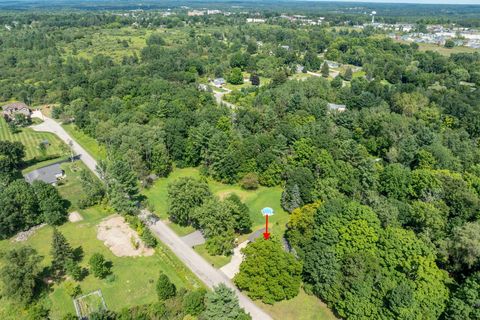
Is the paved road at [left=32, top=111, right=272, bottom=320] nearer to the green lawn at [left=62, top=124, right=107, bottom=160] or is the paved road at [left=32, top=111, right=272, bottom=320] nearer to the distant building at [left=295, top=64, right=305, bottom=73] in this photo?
the green lawn at [left=62, top=124, right=107, bottom=160]

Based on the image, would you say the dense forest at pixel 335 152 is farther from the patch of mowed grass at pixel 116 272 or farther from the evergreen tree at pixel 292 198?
the patch of mowed grass at pixel 116 272

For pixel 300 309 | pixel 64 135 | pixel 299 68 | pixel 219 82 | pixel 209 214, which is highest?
pixel 299 68

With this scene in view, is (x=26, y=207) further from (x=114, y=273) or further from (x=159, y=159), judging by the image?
(x=159, y=159)

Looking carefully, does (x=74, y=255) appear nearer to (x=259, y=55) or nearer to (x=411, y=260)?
(x=411, y=260)

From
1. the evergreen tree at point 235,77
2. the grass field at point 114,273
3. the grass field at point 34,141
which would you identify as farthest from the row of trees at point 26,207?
the evergreen tree at point 235,77

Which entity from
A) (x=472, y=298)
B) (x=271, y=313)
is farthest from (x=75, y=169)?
(x=472, y=298)

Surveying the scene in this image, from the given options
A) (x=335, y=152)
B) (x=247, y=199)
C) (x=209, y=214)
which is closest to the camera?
(x=209, y=214)

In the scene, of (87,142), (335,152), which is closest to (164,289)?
(335,152)
